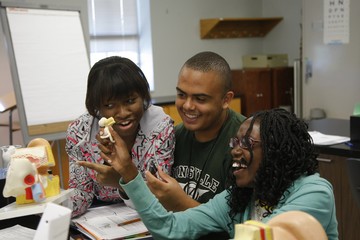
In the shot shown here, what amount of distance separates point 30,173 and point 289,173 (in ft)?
2.21

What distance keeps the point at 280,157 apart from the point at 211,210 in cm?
31

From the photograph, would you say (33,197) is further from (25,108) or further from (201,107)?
(25,108)

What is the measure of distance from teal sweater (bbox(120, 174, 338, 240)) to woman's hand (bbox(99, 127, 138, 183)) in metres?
0.02

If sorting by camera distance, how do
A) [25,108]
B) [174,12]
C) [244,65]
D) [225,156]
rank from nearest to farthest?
[225,156] < [25,108] < [174,12] < [244,65]

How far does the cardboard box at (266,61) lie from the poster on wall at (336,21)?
2.80ft

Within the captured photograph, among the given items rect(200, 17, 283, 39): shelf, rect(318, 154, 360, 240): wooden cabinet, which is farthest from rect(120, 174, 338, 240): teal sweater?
rect(200, 17, 283, 39): shelf

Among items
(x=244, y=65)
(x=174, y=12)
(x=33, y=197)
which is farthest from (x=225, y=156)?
(x=244, y=65)

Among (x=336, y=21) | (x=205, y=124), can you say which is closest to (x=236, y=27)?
(x=336, y=21)

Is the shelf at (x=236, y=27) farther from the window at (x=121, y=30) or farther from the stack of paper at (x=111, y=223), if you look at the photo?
the stack of paper at (x=111, y=223)

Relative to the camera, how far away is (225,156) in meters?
1.53

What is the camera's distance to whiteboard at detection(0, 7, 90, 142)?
311cm

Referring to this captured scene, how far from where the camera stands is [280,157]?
3.70 feet

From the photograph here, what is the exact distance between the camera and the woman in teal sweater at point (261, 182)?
1104 mm

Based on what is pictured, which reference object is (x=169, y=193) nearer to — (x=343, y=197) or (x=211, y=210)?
(x=211, y=210)
